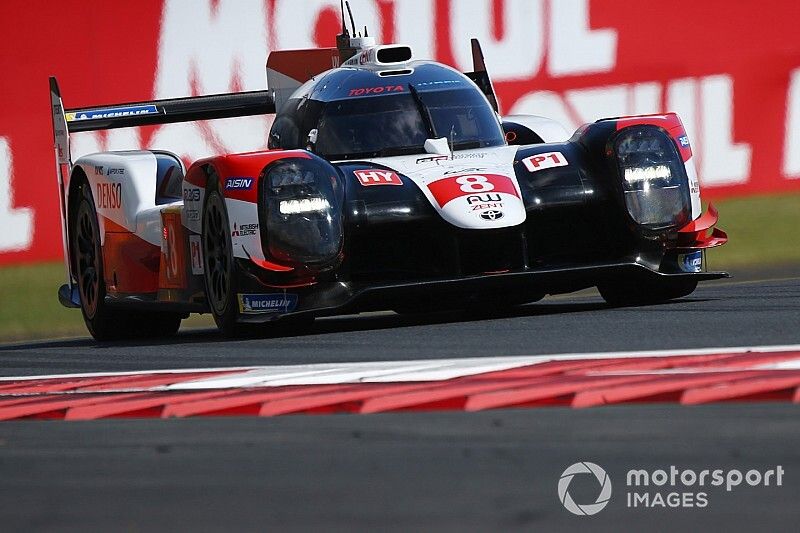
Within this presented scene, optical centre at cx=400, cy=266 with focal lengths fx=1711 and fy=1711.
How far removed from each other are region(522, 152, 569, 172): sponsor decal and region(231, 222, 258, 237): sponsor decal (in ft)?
4.22

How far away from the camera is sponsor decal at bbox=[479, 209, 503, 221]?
7.31 m

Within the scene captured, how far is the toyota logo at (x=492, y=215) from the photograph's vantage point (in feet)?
24.0

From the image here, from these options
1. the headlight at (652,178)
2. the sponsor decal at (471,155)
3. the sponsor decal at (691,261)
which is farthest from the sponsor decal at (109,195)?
the sponsor decal at (691,261)

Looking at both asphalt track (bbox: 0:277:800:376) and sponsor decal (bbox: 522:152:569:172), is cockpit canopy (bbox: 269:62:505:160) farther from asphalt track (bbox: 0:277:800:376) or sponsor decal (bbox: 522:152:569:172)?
asphalt track (bbox: 0:277:800:376)

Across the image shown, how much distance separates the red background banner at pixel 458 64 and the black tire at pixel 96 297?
79.6 inches

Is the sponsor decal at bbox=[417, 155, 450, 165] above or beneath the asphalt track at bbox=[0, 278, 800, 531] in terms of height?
beneath

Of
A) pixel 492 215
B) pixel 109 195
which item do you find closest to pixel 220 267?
pixel 492 215

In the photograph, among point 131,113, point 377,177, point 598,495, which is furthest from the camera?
point 131,113

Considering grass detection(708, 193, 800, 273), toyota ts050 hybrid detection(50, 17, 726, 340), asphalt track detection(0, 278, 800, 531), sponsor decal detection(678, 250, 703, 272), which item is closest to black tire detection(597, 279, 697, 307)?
toyota ts050 hybrid detection(50, 17, 726, 340)

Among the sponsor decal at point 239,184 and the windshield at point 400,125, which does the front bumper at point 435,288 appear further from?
the windshield at point 400,125

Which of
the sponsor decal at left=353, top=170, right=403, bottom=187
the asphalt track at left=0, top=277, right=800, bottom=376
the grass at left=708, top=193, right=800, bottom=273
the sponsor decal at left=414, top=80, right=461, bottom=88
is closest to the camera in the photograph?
the asphalt track at left=0, top=277, right=800, bottom=376

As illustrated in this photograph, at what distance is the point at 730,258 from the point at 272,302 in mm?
5237

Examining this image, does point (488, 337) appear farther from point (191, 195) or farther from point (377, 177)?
point (191, 195)

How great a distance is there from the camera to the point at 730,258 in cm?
1181
